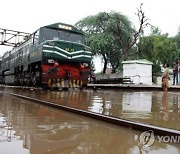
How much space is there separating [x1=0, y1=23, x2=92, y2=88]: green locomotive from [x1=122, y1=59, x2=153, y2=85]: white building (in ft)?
24.9

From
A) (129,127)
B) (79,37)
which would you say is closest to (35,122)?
(129,127)

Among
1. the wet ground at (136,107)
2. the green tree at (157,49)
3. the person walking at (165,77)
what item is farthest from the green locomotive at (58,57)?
the green tree at (157,49)

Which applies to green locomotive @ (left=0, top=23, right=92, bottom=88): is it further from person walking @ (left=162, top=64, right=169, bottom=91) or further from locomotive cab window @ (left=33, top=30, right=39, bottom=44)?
person walking @ (left=162, top=64, right=169, bottom=91)

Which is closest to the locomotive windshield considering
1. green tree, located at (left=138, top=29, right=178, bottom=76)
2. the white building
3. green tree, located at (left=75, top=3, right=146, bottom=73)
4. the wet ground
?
the wet ground

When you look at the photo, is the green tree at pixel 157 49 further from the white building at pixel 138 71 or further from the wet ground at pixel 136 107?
the wet ground at pixel 136 107

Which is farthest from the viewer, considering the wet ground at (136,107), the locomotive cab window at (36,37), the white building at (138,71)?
the white building at (138,71)

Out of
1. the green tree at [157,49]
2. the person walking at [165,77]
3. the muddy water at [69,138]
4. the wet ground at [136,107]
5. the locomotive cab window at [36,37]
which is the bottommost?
the muddy water at [69,138]

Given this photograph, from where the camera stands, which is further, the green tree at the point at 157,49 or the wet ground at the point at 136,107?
the green tree at the point at 157,49

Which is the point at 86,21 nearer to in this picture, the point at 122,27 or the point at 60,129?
the point at 122,27

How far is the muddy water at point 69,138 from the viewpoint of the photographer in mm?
2675

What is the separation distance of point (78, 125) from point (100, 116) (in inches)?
22.3

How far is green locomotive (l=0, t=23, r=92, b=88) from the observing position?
41.6 feet

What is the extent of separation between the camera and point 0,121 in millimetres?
4344

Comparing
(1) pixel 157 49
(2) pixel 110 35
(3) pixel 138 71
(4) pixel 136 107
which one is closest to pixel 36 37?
(4) pixel 136 107
